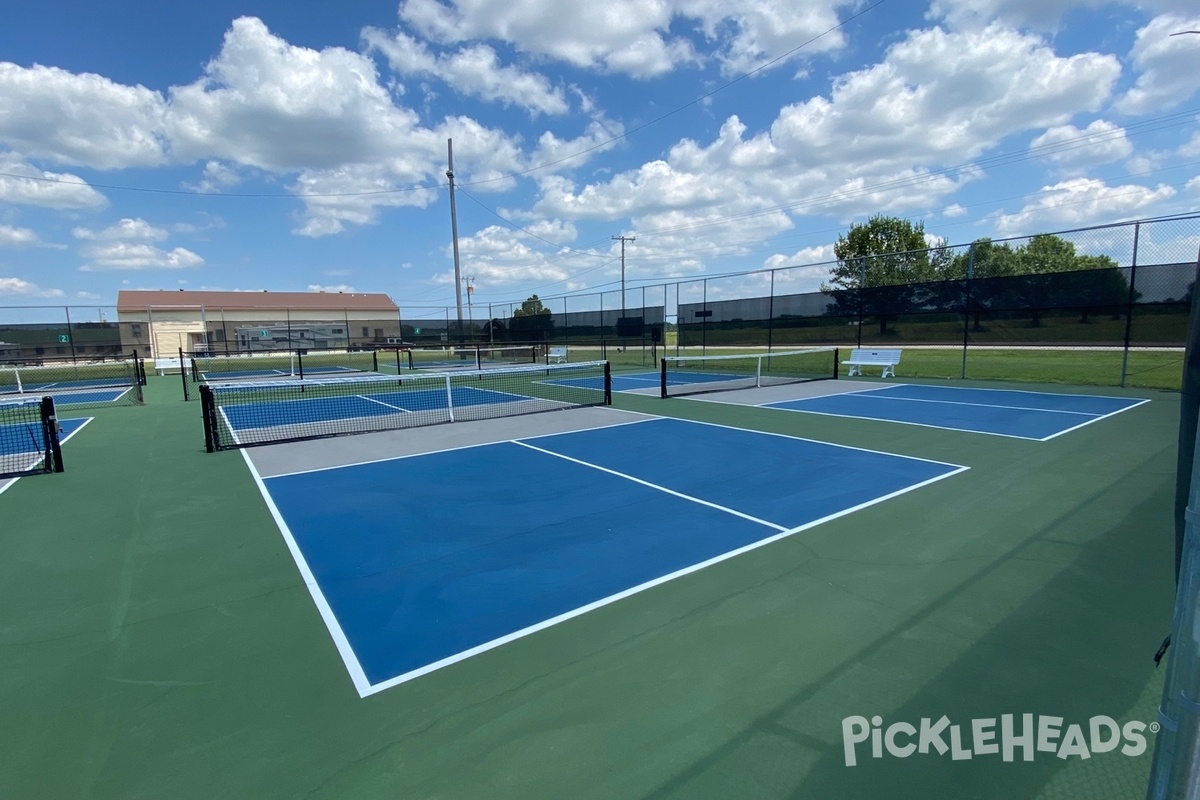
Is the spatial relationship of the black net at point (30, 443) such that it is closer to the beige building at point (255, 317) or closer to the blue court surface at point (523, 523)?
the blue court surface at point (523, 523)

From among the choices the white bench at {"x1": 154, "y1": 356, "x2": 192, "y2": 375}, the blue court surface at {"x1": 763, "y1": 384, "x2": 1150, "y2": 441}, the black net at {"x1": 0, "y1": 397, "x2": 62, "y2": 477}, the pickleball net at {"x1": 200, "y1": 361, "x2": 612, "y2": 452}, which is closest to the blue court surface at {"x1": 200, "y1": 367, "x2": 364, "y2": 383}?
the white bench at {"x1": 154, "y1": 356, "x2": 192, "y2": 375}

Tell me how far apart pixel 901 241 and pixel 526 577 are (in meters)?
52.6

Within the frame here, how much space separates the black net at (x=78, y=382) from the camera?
52.3ft

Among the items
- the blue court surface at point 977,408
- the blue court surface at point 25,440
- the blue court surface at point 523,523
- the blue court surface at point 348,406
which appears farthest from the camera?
the blue court surface at point 348,406

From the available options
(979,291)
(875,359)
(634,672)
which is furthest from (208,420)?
(979,291)

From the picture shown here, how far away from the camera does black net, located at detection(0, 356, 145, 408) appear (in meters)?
16.0

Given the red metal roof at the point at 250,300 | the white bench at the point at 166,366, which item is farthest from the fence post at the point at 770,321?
the red metal roof at the point at 250,300

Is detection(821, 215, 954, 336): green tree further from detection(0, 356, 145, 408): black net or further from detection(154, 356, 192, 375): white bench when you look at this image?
detection(154, 356, 192, 375): white bench

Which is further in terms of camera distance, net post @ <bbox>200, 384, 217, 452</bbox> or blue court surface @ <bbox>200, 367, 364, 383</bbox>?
blue court surface @ <bbox>200, 367, 364, 383</bbox>

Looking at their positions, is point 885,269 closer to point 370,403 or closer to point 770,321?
point 770,321

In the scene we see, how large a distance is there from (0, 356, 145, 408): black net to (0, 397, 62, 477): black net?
2.86 m

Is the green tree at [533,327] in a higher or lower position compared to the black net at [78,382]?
higher

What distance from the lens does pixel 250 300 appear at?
60.6 metres

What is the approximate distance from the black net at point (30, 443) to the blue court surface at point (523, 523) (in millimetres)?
3352
